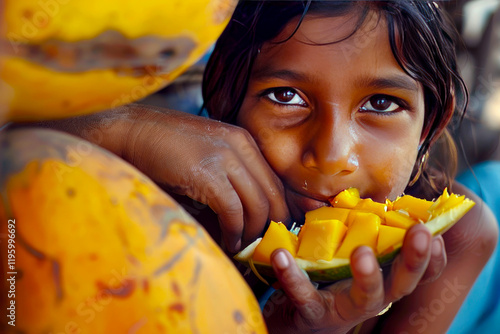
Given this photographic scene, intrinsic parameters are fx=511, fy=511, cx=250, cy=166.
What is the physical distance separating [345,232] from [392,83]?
0.62ft

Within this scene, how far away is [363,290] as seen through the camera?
0.44m

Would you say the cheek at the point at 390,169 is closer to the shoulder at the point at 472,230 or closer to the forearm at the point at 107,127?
the shoulder at the point at 472,230

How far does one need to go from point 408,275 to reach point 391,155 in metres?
0.18

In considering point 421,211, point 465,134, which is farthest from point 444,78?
point 421,211

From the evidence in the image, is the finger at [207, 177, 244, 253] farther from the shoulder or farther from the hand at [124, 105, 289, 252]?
the shoulder

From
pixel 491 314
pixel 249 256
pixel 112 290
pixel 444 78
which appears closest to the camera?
pixel 112 290

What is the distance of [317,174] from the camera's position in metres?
0.54

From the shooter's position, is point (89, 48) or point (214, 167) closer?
point (89, 48)

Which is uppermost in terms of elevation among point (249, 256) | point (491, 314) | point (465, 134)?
point (465, 134)

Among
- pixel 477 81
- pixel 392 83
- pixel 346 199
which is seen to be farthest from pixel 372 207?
pixel 477 81

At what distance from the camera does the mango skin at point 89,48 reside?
0.36 meters

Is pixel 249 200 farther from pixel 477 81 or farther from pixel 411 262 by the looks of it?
pixel 477 81

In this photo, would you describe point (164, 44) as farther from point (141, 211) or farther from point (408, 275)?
point (408, 275)

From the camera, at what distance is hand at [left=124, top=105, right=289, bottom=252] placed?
51 centimetres
